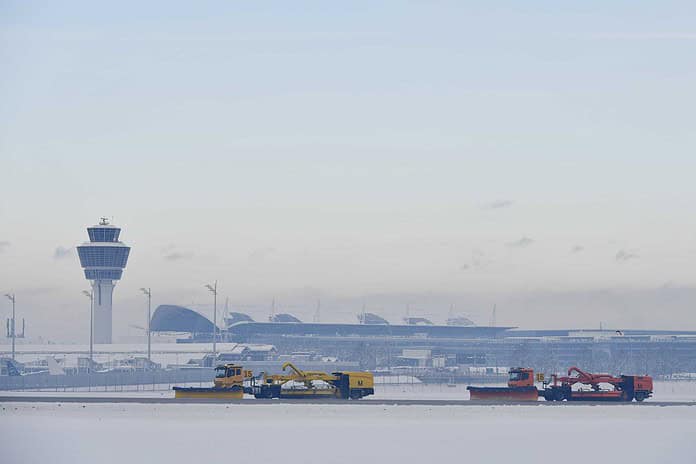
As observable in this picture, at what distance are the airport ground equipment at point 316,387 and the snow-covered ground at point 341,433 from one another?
3.10 metres

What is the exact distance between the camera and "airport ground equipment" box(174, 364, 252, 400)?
10525 cm

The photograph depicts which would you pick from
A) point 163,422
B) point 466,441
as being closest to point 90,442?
point 163,422

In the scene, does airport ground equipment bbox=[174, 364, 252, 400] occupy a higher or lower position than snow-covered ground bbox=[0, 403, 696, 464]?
higher

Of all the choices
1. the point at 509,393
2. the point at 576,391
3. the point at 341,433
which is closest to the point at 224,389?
the point at 509,393

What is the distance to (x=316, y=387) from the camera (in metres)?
106

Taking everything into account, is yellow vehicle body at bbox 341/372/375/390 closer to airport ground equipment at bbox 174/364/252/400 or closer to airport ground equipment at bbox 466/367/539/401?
airport ground equipment at bbox 466/367/539/401

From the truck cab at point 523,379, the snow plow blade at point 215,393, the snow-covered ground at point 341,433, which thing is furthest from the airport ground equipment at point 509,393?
the snow plow blade at point 215,393

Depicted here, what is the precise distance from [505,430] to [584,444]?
8595 mm

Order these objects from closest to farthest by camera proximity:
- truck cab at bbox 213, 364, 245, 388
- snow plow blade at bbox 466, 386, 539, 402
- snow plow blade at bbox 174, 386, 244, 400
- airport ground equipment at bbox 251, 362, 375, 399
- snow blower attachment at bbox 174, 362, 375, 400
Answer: airport ground equipment at bbox 251, 362, 375, 399, snow blower attachment at bbox 174, 362, 375, 400, snow plow blade at bbox 174, 386, 244, 400, snow plow blade at bbox 466, 386, 539, 402, truck cab at bbox 213, 364, 245, 388

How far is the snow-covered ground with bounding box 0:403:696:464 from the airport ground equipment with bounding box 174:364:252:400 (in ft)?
13.5

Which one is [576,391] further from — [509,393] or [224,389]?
[224,389]

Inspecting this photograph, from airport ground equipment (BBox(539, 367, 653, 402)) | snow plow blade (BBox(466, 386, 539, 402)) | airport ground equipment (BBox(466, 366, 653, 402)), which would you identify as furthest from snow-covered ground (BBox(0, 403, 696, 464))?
airport ground equipment (BBox(539, 367, 653, 402))

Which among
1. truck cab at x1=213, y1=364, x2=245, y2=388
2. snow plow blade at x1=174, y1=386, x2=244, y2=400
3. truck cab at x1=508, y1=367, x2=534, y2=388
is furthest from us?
truck cab at x1=508, y1=367, x2=534, y2=388

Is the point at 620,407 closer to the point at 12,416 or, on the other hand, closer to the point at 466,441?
the point at 466,441
